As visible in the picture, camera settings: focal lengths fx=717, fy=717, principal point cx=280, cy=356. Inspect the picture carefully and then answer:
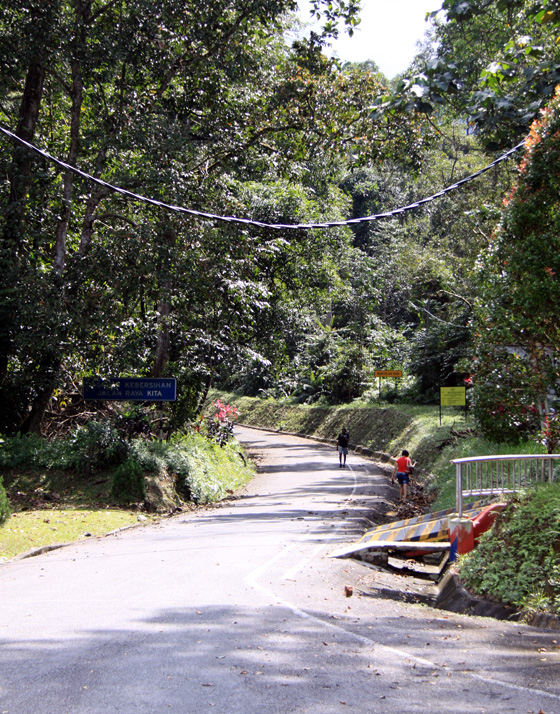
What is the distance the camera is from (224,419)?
2586 cm

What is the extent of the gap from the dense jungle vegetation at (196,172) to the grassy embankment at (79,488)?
2.90 feet

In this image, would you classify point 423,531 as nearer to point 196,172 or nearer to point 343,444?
point 196,172

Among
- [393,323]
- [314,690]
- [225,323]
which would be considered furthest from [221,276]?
[393,323]

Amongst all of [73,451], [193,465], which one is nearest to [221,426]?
[193,465]

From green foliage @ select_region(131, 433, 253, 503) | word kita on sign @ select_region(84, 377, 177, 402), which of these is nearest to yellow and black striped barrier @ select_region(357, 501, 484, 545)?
green foliage @ select_region(131, 433, 253, 503)

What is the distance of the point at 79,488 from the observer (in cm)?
1700

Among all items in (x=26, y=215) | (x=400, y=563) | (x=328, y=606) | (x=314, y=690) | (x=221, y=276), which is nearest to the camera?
(x=314, y=690)

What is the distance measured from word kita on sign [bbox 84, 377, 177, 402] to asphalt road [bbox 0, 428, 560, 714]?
22.0ft

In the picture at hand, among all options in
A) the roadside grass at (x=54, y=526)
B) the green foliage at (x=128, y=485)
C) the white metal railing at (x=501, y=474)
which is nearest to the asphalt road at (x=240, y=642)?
the roadside grass at (x=54, y=526)

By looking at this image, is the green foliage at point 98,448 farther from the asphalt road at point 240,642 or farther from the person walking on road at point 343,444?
the person walking on road at point 343,444

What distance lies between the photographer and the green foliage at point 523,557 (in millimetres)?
7766

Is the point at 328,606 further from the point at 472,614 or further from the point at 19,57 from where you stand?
the point at 19,57

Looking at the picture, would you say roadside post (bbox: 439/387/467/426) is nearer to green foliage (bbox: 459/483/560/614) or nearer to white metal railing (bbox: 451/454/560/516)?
white metal railing (bbox: 451/454/560/516)

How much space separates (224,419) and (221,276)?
682 cm
